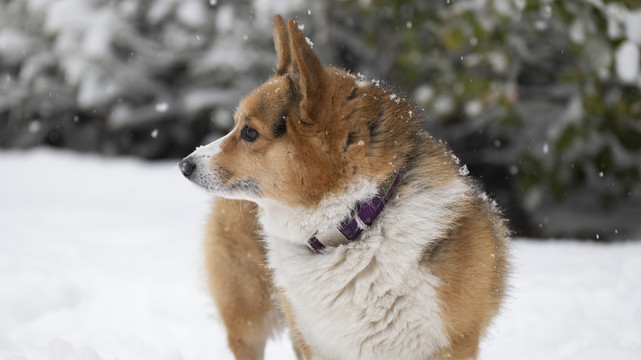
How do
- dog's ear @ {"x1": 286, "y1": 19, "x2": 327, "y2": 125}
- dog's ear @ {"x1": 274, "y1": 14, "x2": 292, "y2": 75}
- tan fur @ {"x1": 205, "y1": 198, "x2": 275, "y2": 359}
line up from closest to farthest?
1. dog's ear @ {"x1": 286, "y1": 19, "x2": 327, "y2": 125}
2. dog's ear @ {"x1": 274, "y1": 14, "x2": 292, "y2": 75}
3. tan fur @ {"x1": 205, "y1": 198, "x2": 275, "y2": 359}

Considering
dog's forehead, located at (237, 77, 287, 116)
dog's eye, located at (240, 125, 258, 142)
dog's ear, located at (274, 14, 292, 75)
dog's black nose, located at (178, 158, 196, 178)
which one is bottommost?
dog's black nose, located at (178, 158, 196, 178)

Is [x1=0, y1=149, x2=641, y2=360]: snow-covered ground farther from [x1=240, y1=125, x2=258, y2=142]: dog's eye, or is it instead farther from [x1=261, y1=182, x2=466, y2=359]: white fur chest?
[x1=240, y1=125, x2=258, y2=142]: dog's eye

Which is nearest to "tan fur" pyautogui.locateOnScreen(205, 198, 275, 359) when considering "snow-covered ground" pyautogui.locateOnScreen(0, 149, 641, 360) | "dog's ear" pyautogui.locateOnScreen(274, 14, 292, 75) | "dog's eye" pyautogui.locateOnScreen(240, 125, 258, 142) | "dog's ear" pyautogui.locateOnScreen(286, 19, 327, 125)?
"snow-covered ground" pyautogui.locateOnScreen(0, 149, 641, 360)

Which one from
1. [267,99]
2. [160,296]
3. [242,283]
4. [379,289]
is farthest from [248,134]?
[160,296]

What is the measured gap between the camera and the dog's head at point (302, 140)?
2.49 metres

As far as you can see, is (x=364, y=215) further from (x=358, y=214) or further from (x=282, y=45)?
(x=282, y=45)

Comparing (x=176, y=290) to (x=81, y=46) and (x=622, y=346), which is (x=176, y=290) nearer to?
(x=622, y=346)

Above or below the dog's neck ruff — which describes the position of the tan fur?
below

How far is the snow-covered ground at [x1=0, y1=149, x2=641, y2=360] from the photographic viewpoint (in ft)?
11.7

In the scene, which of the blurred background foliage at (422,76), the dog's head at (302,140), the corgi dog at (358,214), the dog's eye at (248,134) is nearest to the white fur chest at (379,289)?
the corgi dog at (358,214)

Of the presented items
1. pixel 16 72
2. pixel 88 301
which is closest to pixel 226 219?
pixel 88 301

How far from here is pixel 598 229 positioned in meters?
8.14

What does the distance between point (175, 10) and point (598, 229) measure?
21.3 feet

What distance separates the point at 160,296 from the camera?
4.79 meters
